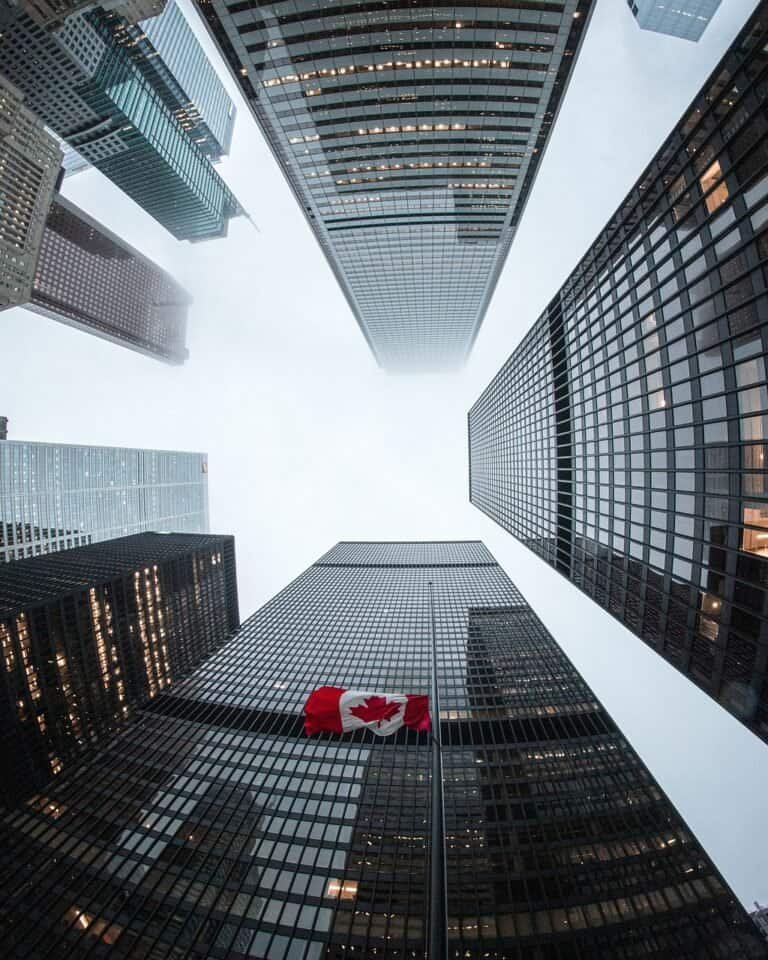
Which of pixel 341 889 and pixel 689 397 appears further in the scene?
pixel 341 889

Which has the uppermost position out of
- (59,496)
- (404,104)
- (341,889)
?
(404,104)

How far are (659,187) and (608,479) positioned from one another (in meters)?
18.9

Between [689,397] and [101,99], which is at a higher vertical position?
[101,99]

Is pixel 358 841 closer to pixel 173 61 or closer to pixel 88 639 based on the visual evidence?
pixel 88 639

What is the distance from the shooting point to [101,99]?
142m

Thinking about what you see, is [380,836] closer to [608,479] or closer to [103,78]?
[608,479]

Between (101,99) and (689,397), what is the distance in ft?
651

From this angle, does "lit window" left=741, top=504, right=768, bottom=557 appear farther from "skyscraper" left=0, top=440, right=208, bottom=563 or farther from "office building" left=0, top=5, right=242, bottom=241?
"skyscraper" left=0, top=440, right=208, bottom=563

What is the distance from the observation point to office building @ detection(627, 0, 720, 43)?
92875 millimetres

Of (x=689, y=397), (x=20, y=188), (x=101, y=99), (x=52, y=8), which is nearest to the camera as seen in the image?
(x=689, y=397)

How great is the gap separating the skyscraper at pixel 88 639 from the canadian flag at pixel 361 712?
72.8m

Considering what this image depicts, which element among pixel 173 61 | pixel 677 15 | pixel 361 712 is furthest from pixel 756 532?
pixel 173 61

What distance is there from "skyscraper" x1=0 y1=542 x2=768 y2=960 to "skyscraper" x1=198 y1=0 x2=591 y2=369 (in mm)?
62205

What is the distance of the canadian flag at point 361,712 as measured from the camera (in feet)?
68.3
